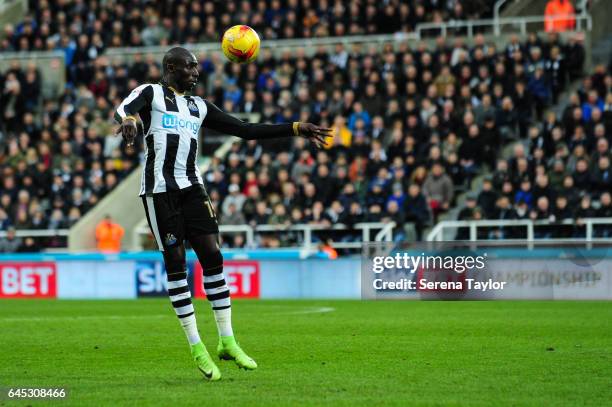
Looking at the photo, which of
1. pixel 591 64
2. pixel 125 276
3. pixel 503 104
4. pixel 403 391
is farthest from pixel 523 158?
pixel 403 391

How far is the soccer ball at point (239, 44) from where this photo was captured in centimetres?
1098

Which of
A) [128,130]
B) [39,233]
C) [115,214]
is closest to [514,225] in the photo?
[115,214]

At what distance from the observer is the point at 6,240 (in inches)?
1088

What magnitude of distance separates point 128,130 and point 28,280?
16627 millimetres

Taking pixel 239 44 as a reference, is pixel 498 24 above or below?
above

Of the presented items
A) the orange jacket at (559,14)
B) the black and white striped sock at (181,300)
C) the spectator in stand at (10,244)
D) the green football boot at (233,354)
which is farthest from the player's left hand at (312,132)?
the orange jacket at (559,14)

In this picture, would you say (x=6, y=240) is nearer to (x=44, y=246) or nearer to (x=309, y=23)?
(x=44, y=246)

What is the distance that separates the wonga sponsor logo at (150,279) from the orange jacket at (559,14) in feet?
36.2

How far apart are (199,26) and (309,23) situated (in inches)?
129

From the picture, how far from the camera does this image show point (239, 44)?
433 inches

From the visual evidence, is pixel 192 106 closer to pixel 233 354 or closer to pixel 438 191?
pixel 233 354

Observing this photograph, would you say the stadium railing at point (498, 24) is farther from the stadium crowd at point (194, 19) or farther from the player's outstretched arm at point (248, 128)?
the player's outstretched arm at point (248, 128)

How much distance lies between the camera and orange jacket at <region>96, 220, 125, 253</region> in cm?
2692

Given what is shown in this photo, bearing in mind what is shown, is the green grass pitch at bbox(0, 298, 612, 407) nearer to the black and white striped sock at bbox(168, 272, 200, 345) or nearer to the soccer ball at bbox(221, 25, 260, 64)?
the black and white striped sock at bbox(168, 272, 200, 345)
